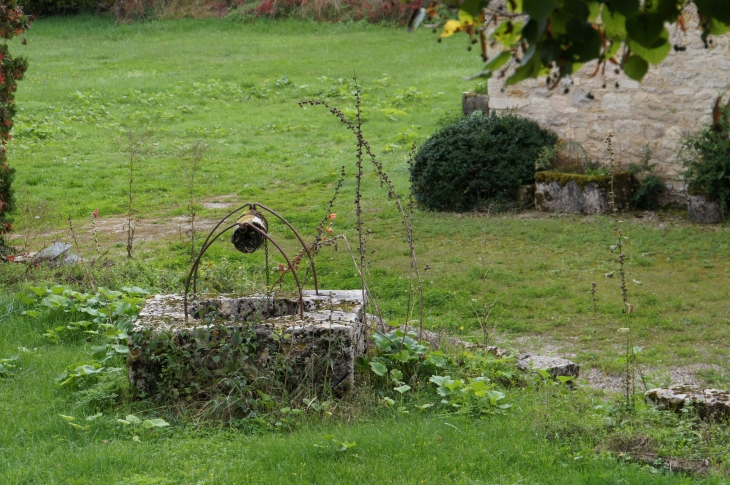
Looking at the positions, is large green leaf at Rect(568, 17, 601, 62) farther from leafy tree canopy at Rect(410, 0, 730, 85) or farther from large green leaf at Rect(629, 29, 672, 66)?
large green leaf at Rect(629, 29, 672, 66)

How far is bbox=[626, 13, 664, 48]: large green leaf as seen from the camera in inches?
75.2

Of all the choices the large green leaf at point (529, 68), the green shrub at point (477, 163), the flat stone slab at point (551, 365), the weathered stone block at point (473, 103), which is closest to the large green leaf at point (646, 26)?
the large green leaf at point (529, 68)

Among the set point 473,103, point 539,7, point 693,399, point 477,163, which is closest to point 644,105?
point 477,163

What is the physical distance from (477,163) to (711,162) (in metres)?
2.93

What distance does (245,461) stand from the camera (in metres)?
4.07

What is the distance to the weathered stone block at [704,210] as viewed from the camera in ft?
34.8

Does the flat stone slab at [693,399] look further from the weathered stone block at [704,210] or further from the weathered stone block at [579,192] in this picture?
the weathered stone block at [579,192]

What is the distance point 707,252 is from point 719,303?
1.72 meters

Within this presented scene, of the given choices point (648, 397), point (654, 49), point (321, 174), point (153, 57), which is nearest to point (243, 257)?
point (321, 174)

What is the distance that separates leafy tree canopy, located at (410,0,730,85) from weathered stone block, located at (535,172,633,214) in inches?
368

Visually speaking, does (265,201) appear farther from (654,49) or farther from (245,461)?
A: (654,49)

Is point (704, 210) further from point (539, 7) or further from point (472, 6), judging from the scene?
point (539, 7)

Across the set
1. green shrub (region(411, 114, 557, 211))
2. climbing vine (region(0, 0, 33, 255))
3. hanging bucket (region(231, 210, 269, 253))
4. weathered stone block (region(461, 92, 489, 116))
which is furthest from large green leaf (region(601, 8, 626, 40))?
weathered stone block (region(461, 92, 489, 116))

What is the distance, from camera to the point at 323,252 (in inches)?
391
